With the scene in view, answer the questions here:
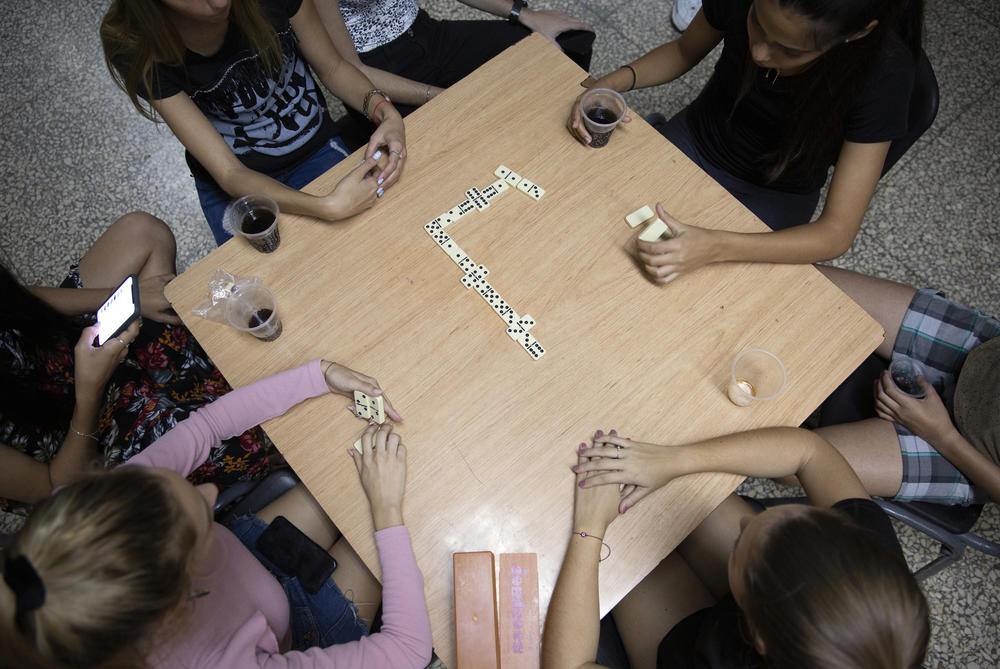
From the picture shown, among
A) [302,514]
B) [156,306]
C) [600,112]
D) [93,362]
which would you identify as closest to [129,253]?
[156,306]

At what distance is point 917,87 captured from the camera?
54.9 inches

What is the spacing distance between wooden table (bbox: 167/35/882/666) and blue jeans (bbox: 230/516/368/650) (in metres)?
0.27

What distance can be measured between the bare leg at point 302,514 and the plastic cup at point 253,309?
16.6 inches

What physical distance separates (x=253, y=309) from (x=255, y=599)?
2.08 ft

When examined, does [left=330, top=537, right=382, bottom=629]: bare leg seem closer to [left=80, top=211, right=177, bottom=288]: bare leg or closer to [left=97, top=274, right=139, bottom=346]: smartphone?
[left=97, top=274, right=139, bottom=346]: smartphone

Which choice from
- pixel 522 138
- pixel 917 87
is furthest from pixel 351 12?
pixel 917 87

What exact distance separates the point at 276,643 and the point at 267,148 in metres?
1.41

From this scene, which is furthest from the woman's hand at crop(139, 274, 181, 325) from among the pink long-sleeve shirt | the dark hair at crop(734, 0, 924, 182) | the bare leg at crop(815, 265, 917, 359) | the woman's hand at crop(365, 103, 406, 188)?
the bare leg at crop(815, 265, 917, 359)

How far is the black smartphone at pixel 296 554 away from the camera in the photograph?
Result: 4.45 ft

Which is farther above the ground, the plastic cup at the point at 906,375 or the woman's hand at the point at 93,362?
the woman's hand at the point at 93,362

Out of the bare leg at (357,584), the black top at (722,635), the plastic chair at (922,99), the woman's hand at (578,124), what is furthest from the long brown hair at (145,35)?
the black top at (722,635)

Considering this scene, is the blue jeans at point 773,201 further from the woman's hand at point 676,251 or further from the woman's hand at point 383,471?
the woman's hand at point 383,471

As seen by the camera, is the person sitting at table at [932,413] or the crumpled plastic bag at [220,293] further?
the person sitting at table at [932,413]

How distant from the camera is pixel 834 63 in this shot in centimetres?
138
